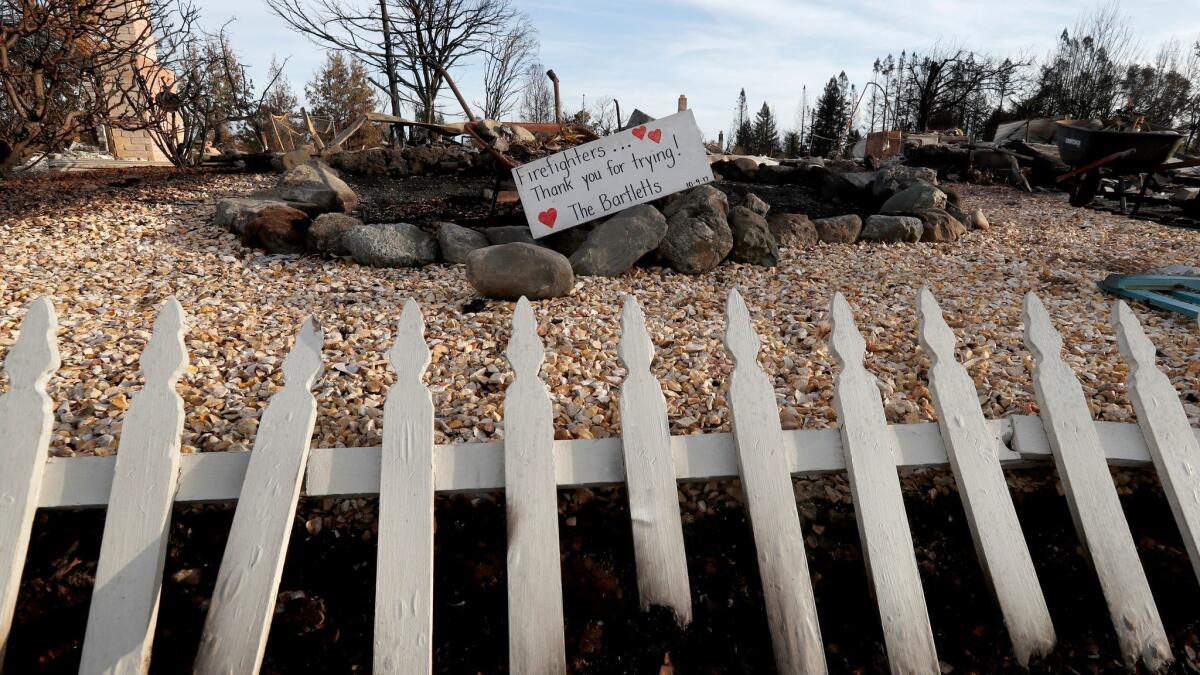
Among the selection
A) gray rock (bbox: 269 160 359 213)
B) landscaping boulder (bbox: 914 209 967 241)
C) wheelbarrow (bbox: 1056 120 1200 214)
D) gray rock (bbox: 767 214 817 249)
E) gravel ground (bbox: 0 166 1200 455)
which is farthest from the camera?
wheelbarrow (bbox: 1056 120 1200 214)

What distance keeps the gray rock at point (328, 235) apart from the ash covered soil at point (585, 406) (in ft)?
0.76

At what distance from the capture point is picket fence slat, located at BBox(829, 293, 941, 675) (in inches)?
44.7

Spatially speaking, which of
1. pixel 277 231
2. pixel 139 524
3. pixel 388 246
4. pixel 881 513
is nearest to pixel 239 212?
pixel 277 231

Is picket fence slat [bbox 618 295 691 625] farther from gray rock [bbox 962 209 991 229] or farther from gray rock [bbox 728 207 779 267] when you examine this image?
gray rock [bbox 962 209 991 229]

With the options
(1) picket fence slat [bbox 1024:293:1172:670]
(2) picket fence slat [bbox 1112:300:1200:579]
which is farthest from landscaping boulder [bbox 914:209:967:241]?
(1) picket fence slat [bbox 1024:293:1172:670]

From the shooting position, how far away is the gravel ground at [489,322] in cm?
199

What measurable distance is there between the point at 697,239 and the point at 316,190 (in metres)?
3.31

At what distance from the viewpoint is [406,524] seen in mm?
1157

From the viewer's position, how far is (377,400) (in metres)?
2.07

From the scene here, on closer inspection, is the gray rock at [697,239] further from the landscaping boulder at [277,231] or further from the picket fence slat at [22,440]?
the picket fence slat at [22,440]

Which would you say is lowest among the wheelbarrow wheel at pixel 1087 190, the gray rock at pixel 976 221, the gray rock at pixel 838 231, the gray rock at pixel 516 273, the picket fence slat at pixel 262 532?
the picket fence slat at pixel 262 532

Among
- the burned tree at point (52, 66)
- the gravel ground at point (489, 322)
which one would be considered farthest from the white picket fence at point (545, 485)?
the burned tree at point (52, 66)

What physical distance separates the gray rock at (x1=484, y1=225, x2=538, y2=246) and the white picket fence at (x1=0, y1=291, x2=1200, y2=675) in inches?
117

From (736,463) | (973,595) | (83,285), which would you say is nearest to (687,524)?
(736,463)
